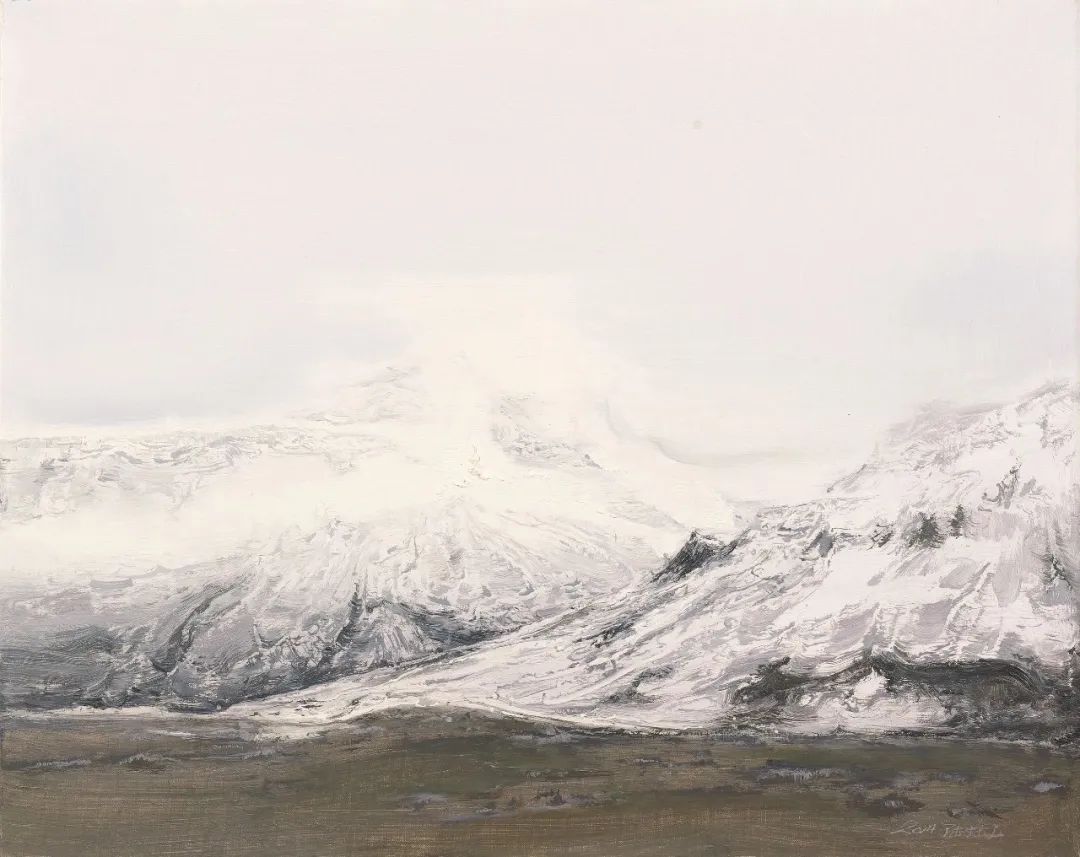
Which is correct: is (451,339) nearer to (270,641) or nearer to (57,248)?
Answer: (270,641)

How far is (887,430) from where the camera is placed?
2.17 m

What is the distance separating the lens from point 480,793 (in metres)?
2.06

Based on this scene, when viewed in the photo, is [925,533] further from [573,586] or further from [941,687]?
[573,586]

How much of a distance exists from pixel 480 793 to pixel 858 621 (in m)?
1.01

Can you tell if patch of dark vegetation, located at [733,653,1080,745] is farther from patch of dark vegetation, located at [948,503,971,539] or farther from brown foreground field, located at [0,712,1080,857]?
patch of dark vegetation, located at [948,503,971,539]

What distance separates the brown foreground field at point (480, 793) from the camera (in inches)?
80.7

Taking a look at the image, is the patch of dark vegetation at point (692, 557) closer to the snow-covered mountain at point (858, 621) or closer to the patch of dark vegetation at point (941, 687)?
the snow-covered mountain at point (858, 621)

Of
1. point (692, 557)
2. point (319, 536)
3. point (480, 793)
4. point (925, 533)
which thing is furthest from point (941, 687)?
point (319, 536)

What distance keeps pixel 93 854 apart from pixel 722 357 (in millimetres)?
1953
